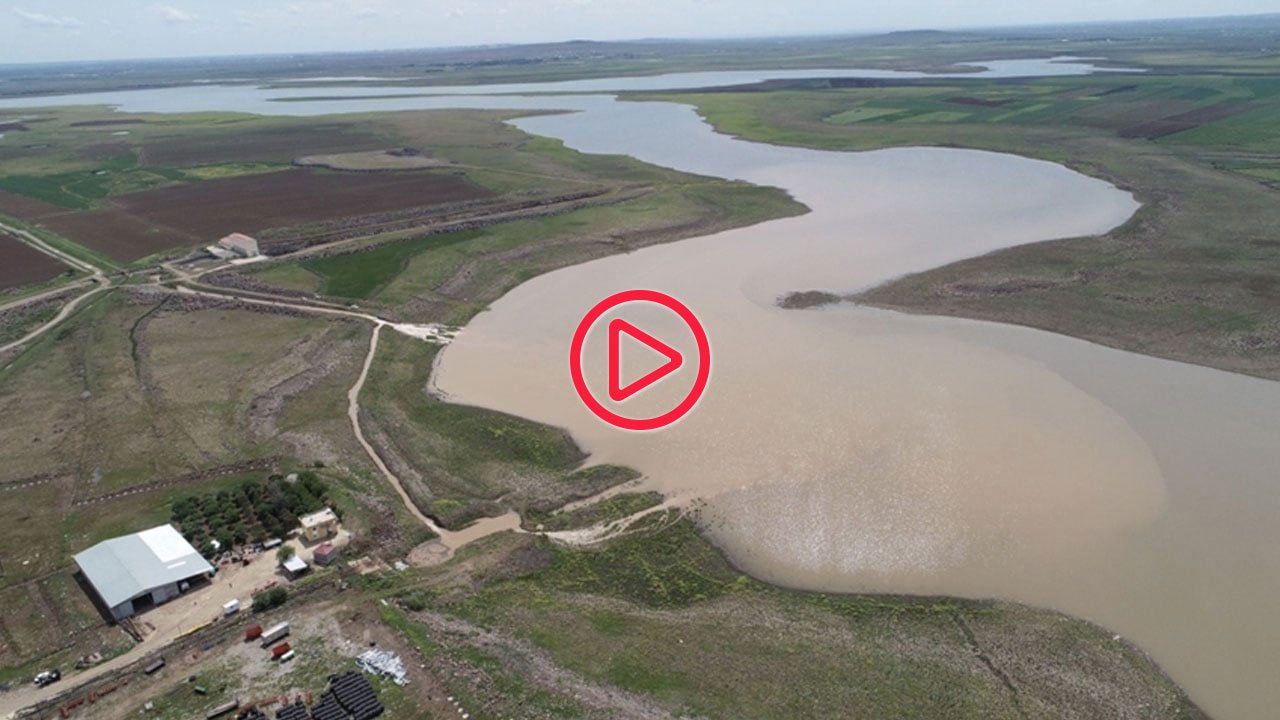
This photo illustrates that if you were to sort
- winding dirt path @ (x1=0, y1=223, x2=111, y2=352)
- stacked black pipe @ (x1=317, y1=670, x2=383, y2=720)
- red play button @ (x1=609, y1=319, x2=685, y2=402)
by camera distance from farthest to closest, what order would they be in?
winding dirt path @ (x1=0, y1=223, x2=111, y2=352)
red play button @ (x1=609, y1=319, x2=685, y2=402)
stacked black pipe @ (x1=317, y1=670, x2=383, y2=720)

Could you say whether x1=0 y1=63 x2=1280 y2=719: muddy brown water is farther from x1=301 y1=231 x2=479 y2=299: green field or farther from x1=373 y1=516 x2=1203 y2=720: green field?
x1=301 y1=231 x2=479 y2=299: green field

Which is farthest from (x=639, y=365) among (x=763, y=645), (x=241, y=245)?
(x=241, y=245)

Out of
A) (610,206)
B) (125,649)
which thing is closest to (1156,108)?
(610,206)

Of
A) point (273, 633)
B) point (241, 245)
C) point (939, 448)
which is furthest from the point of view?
point (241, 245)

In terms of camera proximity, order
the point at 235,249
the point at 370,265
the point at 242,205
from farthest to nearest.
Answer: the point at 242,205
the point at 235,249
the point at 370,265

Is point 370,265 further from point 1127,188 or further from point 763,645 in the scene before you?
point 1127,188

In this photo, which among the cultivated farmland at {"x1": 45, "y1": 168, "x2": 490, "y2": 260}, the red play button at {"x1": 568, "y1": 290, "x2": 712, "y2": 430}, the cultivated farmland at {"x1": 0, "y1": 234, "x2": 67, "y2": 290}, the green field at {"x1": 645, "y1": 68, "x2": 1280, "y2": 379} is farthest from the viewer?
the cultivated farmland at {"x1": 45, "y1": 168, "x2": 490, "y2": 260}

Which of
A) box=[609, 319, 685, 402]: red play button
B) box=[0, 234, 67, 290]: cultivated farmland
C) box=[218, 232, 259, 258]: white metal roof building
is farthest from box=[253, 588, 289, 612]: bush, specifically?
box=[0, 234, 67, 290]: cultivated farmland
